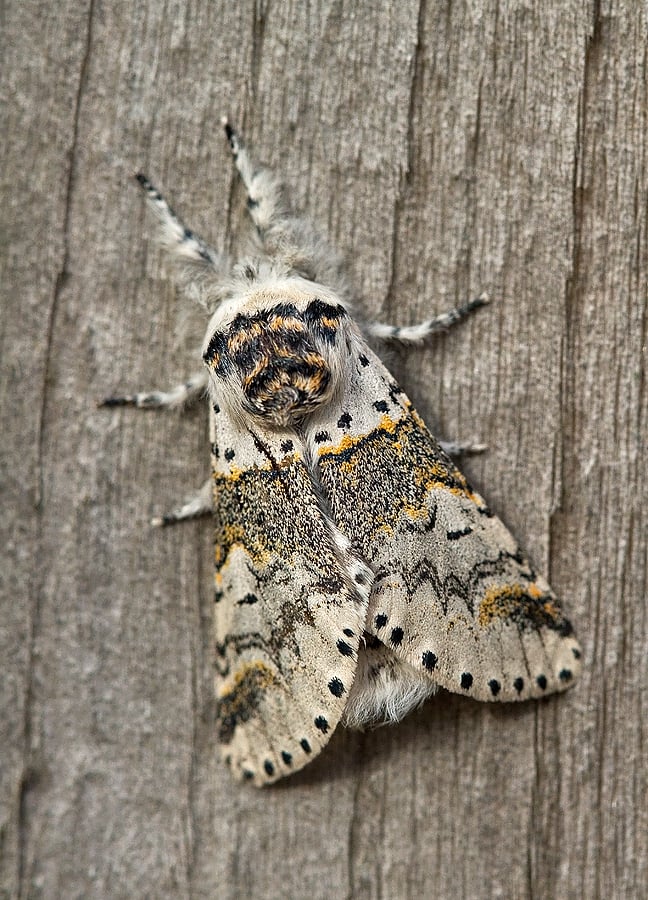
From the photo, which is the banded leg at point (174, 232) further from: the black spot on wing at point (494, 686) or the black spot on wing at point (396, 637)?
the black spot on wing at point (494, 686)

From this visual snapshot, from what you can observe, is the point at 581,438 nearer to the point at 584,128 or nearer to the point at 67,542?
the point at 584,128

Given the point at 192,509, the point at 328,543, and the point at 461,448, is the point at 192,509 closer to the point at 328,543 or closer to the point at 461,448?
the point at 328,543

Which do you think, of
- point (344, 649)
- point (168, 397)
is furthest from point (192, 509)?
point (344, 649)

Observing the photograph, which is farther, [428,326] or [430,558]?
[428,326]

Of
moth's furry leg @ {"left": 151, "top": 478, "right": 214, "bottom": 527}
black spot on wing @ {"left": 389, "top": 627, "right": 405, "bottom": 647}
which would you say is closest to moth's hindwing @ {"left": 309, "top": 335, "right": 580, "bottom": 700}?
black spot on wing @ {"left": 389, "top": 627, "right": 405, "bottom": 647}

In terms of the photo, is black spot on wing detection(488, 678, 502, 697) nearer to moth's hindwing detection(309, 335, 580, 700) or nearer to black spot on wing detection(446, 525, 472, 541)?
moth's hindwing detection(309, 335, 580, 700)

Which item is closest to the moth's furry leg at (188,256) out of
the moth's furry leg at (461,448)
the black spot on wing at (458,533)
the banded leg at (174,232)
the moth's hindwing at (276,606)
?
the banded leg at (174,232)
